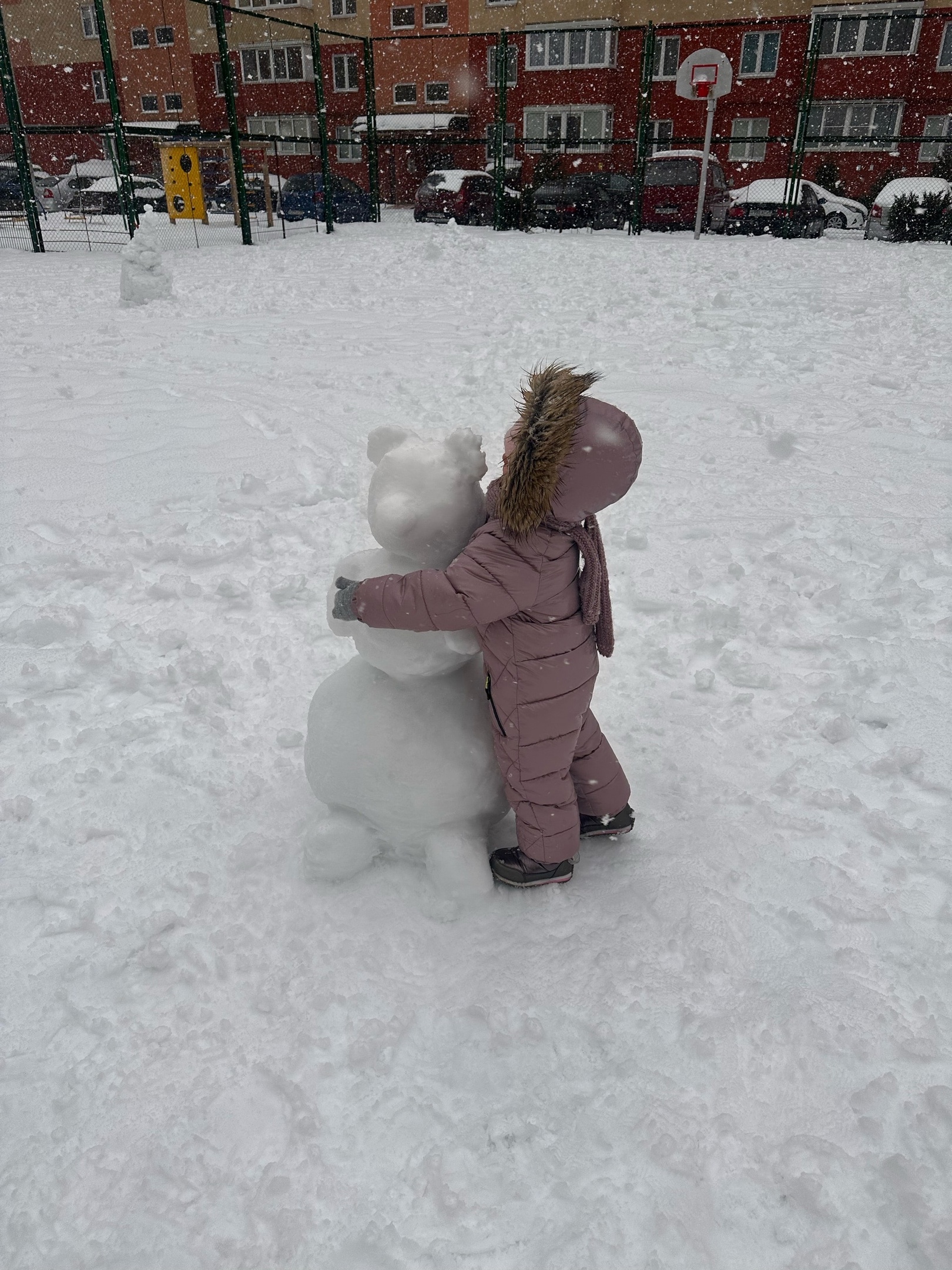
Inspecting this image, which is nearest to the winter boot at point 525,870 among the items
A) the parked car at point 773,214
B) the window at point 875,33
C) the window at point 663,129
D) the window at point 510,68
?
the parked car at point 773,214

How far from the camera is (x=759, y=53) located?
941 inches

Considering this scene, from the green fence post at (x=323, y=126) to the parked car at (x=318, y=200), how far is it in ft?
8.14

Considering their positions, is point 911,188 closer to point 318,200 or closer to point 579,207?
point 579,207

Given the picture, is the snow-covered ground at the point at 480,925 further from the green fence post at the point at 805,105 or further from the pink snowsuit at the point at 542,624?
the green fence post at the point at 805,105

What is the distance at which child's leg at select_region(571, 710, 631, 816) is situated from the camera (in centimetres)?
224

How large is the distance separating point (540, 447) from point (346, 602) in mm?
513

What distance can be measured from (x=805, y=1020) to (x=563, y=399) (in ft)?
4.50

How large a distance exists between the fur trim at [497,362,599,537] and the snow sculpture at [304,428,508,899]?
6.5 inches

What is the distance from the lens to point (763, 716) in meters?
2.80

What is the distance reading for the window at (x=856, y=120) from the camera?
80.0 ft

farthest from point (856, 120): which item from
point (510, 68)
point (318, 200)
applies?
point (318, 200)

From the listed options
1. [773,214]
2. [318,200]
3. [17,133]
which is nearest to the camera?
[17,133]

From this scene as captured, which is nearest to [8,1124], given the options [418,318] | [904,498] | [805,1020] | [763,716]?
[805,1020]

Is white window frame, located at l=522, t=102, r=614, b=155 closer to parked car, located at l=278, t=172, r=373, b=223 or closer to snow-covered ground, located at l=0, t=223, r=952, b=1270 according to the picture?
parked car, located at l=278, t=172, r=373, b=223
